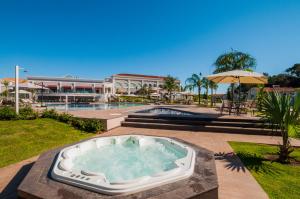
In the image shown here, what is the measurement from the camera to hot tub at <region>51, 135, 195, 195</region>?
3.22 m

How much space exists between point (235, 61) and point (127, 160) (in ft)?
75.8

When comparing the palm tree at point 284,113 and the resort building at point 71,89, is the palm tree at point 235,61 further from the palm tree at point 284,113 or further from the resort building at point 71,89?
the resort building at point 71,89

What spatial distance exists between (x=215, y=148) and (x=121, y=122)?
6496mm

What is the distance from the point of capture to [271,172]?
16.1ft

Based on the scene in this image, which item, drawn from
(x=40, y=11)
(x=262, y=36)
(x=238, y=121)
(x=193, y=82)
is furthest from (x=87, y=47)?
(x=238, y=121)

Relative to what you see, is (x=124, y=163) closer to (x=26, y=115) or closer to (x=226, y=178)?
(x=226, y=178)

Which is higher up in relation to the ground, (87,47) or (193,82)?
(87,47)

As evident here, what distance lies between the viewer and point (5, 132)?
8312mm

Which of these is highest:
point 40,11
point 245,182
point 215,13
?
point 40,11

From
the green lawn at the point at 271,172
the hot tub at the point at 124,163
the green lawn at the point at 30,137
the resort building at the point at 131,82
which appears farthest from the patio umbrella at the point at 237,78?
the resort building at the point at 131,82

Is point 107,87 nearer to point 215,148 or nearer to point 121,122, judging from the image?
point 121,122

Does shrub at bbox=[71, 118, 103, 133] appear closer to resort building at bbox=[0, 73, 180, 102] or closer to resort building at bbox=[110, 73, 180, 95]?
resort building at bbox=[0, 73, 180, 102]

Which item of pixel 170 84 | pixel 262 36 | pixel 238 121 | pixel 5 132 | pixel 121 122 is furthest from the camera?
pixel 170 84

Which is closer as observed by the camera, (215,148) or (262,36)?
(215,148)
